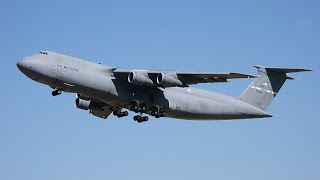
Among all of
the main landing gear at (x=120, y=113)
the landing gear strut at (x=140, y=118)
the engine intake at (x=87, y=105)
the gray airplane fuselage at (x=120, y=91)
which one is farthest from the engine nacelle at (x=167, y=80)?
the engine intake at (x=87, y=105)

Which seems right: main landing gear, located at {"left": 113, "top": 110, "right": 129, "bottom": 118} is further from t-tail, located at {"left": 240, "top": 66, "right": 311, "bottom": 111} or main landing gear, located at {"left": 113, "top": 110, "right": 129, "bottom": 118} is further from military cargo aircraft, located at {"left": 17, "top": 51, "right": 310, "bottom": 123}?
t-tail, located at {"left": 240, "top": 66, "right": 311, "bottom": 111}

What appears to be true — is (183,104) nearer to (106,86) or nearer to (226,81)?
(226,81)

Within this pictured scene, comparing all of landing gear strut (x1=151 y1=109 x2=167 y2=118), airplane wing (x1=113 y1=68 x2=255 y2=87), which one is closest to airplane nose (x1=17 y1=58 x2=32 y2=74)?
airplane wing (x1=113 y1=68 x2=255 y2=87)

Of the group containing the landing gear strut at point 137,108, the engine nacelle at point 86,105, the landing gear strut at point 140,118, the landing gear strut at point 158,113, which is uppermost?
the engine nacelle at point 86,105

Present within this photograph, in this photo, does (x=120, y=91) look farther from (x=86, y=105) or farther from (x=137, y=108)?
(x=86, y=105)

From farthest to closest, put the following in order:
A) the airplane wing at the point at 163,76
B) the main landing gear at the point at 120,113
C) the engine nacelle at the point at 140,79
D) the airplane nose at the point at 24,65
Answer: the main landing gear at the point at 120,113, the airplane wing at the point at 163,76, the engine nacelle at the point at 140,79, the airplane nose at the point at 24,65

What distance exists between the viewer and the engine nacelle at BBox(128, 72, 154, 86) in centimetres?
2623

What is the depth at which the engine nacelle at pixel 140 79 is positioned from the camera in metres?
26.2

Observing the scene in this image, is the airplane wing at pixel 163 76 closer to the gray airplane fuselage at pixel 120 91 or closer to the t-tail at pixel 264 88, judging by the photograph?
the gray airplane fuselage at pixel 120 91

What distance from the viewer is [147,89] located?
90.8ft

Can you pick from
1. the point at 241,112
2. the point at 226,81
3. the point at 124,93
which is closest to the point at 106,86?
the point at 124,93

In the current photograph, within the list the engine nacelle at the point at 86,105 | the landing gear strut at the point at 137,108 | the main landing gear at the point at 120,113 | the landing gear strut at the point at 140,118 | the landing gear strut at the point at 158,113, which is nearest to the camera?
the landing gear strut at the point at 137,108

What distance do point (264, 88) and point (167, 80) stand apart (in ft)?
22.9

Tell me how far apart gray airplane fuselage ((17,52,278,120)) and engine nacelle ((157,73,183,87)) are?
4.08ft
